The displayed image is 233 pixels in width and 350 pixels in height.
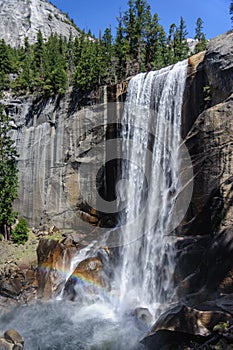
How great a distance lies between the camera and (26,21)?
95.4 metres

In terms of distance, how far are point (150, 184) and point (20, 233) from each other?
12980 millimetres

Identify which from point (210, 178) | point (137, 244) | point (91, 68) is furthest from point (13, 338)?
point (91, 68)

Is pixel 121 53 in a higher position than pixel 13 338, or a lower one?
higher

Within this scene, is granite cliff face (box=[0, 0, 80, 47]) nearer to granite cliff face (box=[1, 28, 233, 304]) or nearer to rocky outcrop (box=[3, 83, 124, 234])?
rocky outcrop (box=[3, 83, 124, 234])

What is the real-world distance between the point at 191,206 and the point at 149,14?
26168mm

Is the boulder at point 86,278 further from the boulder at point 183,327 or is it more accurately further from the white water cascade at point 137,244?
the boulder at point 183,327

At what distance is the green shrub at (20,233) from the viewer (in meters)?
27.7

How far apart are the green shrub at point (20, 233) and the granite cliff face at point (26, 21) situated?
7318cm

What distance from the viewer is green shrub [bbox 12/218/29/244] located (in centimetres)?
2769

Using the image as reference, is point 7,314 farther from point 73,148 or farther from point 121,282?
point 73,148

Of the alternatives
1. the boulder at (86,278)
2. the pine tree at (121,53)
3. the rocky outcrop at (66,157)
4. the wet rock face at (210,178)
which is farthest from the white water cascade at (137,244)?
the pine tree at (121,53)

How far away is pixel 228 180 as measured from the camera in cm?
1530

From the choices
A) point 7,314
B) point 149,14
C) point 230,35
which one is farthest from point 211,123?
point 149,14

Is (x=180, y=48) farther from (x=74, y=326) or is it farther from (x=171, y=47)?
(x=74, y=326)
